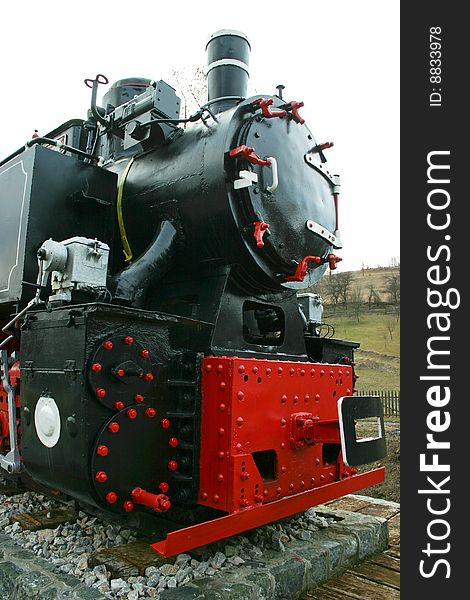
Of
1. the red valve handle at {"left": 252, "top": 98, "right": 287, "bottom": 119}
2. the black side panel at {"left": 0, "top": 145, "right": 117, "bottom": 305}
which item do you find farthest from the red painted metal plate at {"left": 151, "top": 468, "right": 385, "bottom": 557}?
the red valve handle at {"left": 252, "top": 98, "right": 287, "bottom": 119}

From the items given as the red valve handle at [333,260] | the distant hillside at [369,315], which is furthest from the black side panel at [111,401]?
the distant hillside at [369,315]

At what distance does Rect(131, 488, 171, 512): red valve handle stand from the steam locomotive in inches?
0.4

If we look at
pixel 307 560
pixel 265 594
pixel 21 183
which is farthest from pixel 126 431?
pixel 21 183

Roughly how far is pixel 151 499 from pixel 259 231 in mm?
1542

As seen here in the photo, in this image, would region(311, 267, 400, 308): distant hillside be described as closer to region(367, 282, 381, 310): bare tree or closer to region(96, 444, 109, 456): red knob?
region(367, 282, 381, 310): bare tree

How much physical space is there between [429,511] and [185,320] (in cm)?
151

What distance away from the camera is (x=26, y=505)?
385cm

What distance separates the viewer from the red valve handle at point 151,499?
2.50 meters

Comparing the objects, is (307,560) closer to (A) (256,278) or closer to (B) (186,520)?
(B) (186,520)

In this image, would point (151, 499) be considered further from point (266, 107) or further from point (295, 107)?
point (295, 107)

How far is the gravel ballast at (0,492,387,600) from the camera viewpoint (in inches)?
99.0

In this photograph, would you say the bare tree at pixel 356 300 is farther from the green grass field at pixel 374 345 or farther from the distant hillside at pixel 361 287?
the green grass field at pixel 374 345

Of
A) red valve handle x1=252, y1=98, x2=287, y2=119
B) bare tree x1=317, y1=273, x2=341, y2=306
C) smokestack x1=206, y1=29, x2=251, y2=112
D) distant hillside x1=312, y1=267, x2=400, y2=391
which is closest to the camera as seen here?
red valve handle x1=252, y1=98, x2=287, y2=119

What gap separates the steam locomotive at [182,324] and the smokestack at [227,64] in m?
0.01
